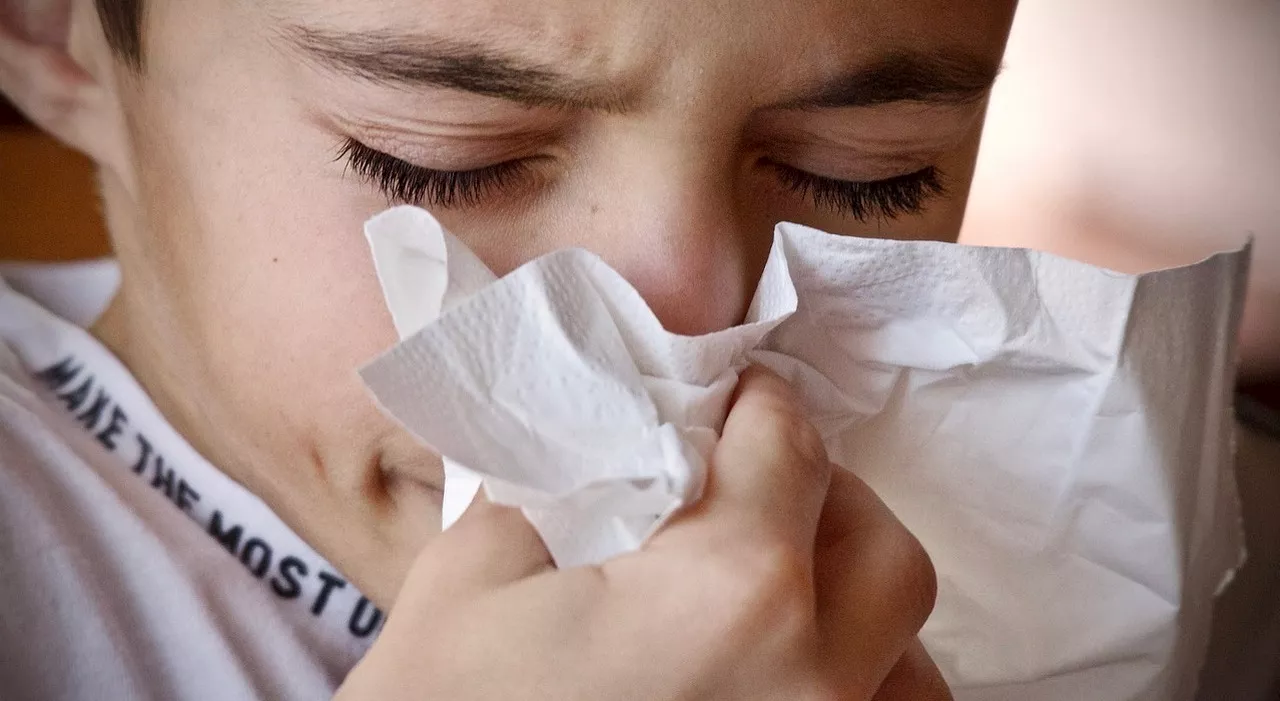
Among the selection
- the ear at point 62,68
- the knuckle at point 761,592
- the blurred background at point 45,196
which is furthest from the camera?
the blurred background at point 45,196

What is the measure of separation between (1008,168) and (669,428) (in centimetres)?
117

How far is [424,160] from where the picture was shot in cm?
57

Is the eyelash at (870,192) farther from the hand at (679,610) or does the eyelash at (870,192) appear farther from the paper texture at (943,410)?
the hand at (679,610)

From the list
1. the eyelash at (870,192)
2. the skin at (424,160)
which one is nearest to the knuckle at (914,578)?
the skin at (424,160)

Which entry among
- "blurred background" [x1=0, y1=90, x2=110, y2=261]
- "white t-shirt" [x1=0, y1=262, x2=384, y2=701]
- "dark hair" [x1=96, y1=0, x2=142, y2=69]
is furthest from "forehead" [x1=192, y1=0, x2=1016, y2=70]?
"blurred background" [x1=0, y1=90, x2=110, y2=261]

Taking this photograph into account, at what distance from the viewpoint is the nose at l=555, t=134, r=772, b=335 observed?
1.79ft

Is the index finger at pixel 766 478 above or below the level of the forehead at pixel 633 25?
below

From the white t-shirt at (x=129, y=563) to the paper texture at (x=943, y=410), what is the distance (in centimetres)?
33

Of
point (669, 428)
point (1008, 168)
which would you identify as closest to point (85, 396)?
point (669, 428)

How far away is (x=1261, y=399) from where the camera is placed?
128 centimetres

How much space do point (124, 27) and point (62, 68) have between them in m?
0.11

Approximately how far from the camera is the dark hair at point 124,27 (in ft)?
2.23

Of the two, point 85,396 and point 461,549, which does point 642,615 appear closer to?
point 461,549

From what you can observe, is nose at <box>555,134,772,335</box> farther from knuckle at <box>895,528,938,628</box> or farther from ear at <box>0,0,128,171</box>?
ear at <box>0,0,128,171</box>
